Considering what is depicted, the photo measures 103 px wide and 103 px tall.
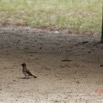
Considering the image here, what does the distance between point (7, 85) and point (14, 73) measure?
110 cm

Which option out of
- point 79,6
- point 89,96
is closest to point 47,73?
point 89,96

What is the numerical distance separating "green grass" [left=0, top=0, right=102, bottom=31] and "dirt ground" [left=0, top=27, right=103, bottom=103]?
1971 millimetres

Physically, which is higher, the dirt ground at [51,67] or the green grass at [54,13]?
the green grass at [54,13]

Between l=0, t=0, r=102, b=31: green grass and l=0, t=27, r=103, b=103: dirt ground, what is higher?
l=0, t=0, r=102, b=31: green grass

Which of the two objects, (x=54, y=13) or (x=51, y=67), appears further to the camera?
(x=54, y=13)

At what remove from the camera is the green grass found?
61.3 ft

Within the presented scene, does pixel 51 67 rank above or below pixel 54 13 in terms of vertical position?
below

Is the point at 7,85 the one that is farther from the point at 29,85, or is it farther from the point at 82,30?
the point at 82,30

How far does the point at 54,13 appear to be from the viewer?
2070cm

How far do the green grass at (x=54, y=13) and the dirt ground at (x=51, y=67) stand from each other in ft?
6.46

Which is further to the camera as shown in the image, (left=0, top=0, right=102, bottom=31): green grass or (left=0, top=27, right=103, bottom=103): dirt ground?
(left=0, top=0, right=102, bottom=31): green grass

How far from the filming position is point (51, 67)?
1070 centimetres

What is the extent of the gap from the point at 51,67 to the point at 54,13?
1014 centimetres

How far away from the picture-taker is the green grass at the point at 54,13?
18.7m
